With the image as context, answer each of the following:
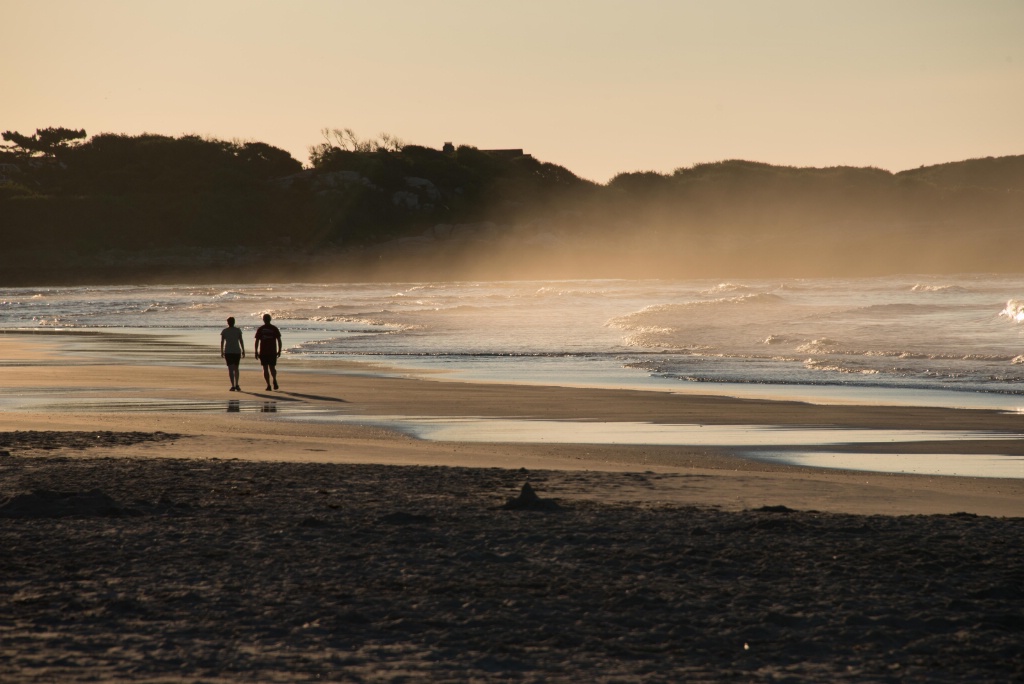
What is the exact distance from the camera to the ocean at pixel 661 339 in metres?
19.6

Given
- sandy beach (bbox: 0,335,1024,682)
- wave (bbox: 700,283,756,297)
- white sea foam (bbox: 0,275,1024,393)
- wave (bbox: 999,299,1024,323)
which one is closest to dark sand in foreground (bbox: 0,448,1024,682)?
sandy beach (bbox: 0,335,1024,682)

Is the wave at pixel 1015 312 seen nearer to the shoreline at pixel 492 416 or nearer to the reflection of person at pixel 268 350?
the shoreline at pixel 492 416

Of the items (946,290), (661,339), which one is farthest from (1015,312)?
(946,290)

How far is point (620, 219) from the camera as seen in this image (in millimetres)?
159500

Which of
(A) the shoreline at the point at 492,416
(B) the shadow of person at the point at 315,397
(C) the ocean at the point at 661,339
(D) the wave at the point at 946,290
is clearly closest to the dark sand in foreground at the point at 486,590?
(A) the shoreline at the point at 492,416

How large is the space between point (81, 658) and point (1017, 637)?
13.2 feet

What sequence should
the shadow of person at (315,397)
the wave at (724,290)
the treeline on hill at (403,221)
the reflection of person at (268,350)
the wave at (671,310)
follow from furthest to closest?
the treeline on hill at (403,221)
the wave at (724,290)
the wave at (671,310)
the reflection of person at (268,350)
the shadow of person at (315,397)

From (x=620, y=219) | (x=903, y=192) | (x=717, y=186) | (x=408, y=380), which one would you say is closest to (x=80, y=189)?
(x=620, y=219)

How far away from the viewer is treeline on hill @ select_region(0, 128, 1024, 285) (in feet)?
417

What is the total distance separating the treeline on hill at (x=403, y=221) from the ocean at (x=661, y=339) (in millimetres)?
66726

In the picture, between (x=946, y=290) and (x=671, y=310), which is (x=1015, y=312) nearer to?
(x=671, y=310)

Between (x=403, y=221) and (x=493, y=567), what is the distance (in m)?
142

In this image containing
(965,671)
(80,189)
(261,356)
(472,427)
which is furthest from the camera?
(80,189)

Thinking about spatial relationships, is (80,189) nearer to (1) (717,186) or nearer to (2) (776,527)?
(1) (717,186)
